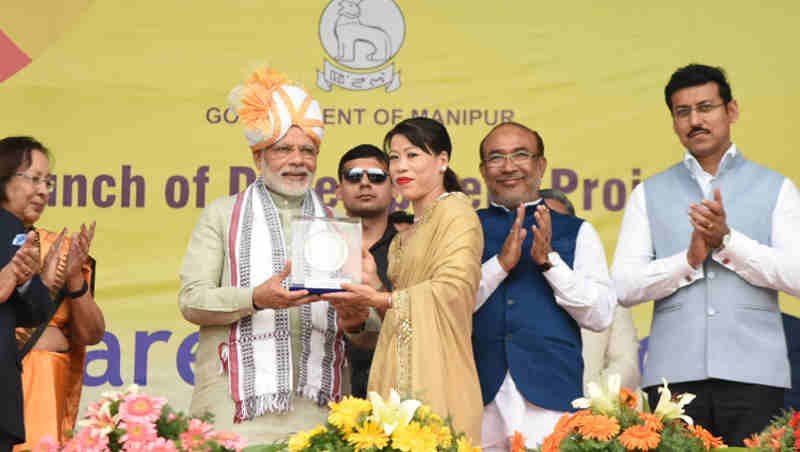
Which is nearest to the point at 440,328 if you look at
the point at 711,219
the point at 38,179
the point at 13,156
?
the point at 711,219

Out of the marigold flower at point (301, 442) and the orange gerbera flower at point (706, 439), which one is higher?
the marigold flower at point (301, 442)

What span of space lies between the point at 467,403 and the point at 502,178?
1034 millimetres

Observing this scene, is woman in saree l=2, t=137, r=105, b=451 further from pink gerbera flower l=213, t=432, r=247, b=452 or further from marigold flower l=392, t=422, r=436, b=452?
marigold flower l=392, t=422, r=436, b=452

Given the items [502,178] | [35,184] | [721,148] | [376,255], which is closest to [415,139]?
[502,178]

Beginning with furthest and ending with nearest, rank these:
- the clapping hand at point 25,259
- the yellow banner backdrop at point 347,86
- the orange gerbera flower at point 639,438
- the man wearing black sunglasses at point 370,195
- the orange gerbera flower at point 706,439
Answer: the yellow banner backdrop at point 347,86, the man wearing black sunglasses at point 370,195, the clapping hand at point 25,259, the orange gerbera flower at point 706,439, the orange gerbera flower at point 639,438

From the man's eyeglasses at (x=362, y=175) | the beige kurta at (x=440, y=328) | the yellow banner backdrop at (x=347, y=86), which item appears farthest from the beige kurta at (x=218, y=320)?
the yellow banner backdrop at (x=347, y=86)

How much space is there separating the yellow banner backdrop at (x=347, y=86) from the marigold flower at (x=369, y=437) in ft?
11.2

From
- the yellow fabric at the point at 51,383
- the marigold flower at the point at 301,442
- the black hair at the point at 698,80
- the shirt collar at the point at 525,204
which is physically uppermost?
the black hair at the point at 698,80

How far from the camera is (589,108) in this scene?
5621 millimetres

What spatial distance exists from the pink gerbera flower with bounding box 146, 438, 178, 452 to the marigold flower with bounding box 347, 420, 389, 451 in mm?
447

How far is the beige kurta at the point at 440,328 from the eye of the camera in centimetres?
354

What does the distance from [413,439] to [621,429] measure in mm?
508

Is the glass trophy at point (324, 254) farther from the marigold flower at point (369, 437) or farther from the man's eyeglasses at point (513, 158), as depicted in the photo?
the marigold flower at point (369, 437)

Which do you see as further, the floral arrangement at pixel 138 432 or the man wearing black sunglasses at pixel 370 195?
the man wearing black sunglasses at pixel 370 195
